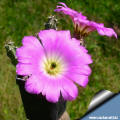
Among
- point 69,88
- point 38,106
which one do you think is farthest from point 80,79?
point 38,106

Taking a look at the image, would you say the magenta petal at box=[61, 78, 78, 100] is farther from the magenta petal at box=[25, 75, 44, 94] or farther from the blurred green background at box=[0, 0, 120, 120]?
the blurred green background at box=[0, 0, 120, 120]

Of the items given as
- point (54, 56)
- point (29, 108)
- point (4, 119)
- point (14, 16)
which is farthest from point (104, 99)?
point (14, 16)

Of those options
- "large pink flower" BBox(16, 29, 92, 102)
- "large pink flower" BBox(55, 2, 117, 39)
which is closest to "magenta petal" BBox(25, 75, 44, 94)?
"large pink flower" BBox(16, 29, 92, 102)

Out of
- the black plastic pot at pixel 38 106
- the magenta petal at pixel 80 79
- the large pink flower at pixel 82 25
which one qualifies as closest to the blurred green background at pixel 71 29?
the black plastic pot at pixel 38 106

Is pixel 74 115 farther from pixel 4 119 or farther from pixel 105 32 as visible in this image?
pixel 105 32

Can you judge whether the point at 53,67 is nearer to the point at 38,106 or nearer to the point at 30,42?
the point at 30,42

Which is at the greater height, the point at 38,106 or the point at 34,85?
the point at 34,85
